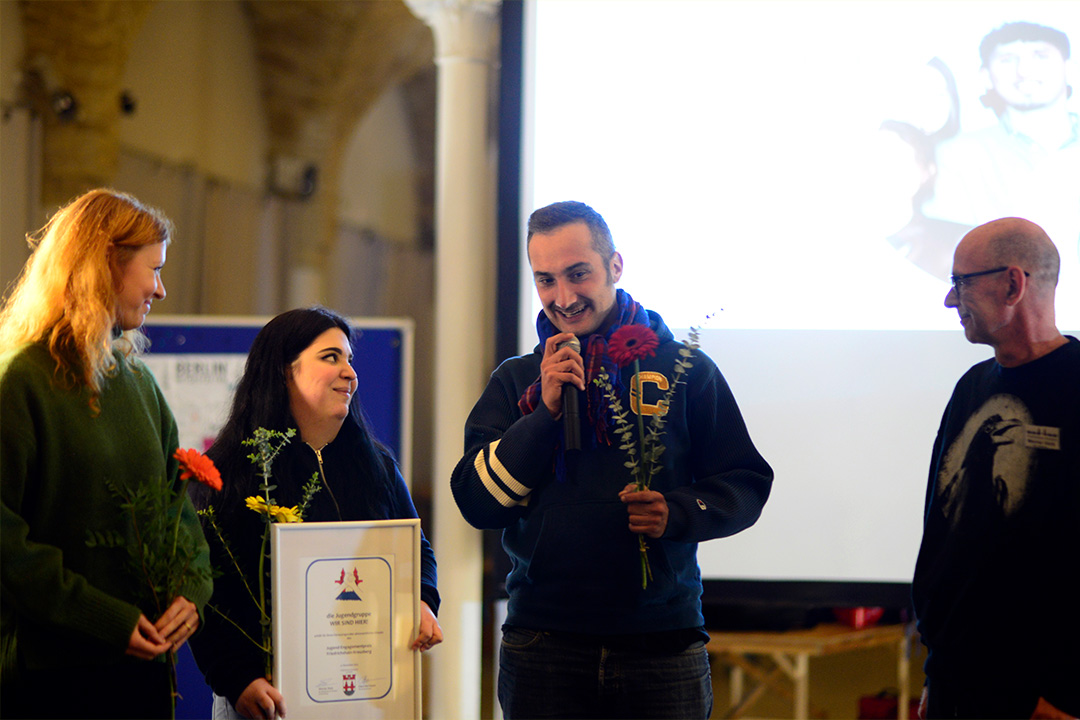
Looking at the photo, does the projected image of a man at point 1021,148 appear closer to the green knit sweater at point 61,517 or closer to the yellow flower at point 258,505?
the yellow flower at point 258,505

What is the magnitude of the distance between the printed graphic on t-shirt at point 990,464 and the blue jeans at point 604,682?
1.95 feet

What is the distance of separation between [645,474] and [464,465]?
0.37 metres

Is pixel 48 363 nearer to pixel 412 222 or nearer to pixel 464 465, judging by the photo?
pixel 464 465

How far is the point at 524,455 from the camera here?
69.7 inches

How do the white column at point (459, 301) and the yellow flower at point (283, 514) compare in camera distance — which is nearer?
the yellow flower at point (283, 514)

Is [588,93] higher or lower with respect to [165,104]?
lower

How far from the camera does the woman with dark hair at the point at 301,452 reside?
6.05 feet

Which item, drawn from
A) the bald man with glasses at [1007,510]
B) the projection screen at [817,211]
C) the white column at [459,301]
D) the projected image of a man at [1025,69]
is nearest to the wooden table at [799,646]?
the projection screen at [817,211]

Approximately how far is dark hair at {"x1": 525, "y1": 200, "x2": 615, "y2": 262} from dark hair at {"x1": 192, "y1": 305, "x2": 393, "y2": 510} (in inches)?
20.3

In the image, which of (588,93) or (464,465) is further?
(588,93)

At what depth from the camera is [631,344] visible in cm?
176

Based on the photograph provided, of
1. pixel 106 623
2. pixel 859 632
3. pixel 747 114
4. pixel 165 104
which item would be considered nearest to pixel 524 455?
pixel 106 623

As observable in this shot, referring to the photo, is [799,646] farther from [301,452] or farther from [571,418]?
[301,452]

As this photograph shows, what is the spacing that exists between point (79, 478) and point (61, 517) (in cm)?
7
